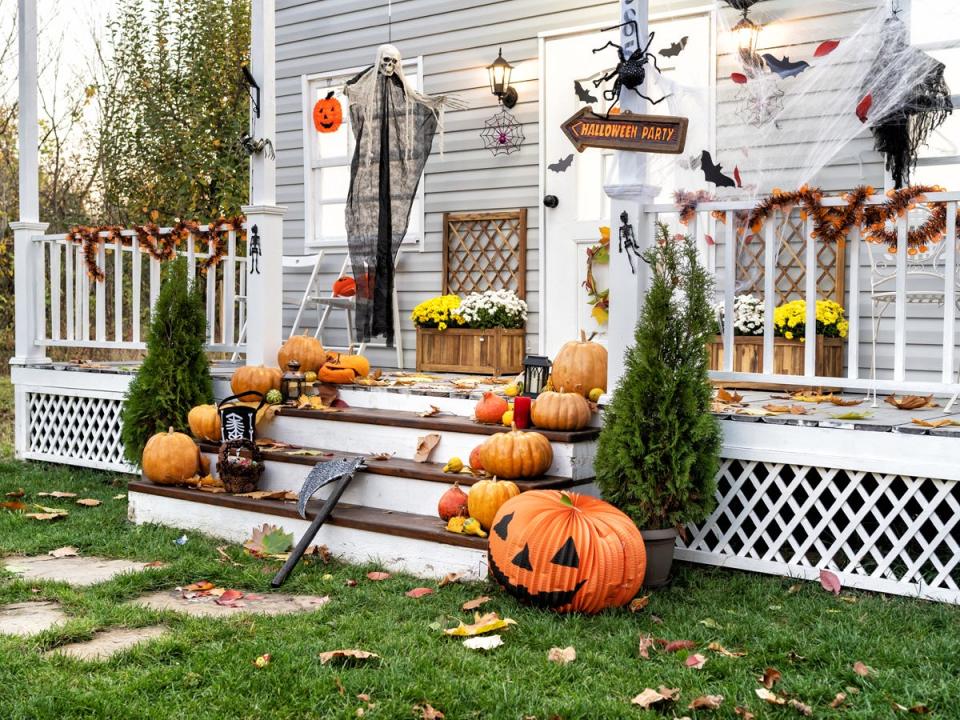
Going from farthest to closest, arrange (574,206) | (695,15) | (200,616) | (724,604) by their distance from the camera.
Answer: (574,206) → (695,15) → (724,604) → (200,616)

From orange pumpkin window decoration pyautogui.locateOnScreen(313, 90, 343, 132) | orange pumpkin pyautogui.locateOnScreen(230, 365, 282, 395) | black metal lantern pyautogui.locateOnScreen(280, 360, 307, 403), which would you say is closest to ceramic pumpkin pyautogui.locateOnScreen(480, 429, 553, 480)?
black metal lantern pyautogui.locateOnScreen(280, 360, 307, 403)

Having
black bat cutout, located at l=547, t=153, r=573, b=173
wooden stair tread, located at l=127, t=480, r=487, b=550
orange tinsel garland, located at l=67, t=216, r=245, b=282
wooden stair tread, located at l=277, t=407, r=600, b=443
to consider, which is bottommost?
wooden stair tread, located at l=127, t=480, r=487, b=550

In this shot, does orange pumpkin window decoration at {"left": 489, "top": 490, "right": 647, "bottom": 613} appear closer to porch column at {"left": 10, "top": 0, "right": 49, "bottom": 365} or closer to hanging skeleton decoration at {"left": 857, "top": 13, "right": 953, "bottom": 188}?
hanging skeleton decoration at {"left": 857, "top": 13, "right": 953, "bottom": 188}

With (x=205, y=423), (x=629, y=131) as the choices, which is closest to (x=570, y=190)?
(x=629, y=131)

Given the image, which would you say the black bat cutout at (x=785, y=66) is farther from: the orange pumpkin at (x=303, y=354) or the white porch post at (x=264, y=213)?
the orange pumpkin at (x=303, y=354)

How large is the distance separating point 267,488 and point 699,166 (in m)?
2.78

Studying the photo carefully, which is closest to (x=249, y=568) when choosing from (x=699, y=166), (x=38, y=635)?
(x=38, y=635)

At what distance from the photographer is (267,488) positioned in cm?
469

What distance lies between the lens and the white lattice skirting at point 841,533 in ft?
11.7

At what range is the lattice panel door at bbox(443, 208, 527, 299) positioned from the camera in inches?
273

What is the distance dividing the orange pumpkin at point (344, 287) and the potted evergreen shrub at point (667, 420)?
385 cm

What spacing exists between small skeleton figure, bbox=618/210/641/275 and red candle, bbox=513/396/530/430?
72cm

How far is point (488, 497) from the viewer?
3764mm

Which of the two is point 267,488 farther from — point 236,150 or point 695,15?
point 236,150
